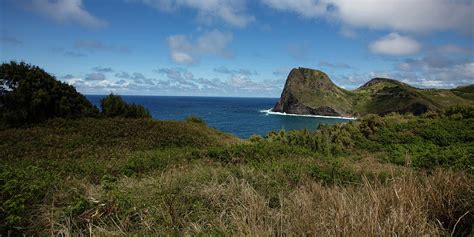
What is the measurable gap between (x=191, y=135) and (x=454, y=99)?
102044 mm

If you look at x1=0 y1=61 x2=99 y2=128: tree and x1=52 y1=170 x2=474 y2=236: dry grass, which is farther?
x1=0 y1=61 x2=99 y2=128: tree

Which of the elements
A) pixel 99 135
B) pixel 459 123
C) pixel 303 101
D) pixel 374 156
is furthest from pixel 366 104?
pixel 99 135

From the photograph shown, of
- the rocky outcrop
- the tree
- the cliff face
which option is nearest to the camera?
the tree

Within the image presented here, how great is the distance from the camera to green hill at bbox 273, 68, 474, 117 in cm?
9356

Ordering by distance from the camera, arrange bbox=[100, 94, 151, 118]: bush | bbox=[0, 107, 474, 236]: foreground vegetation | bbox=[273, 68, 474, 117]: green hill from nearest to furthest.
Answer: bbox=[0, 107, 474, 236]: foreground vegetation, bbox=[100, 94, 151, 118]: bush, bbox=[273, 68, 474, 117]: green hill

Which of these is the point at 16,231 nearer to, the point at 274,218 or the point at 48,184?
the point at 48,184

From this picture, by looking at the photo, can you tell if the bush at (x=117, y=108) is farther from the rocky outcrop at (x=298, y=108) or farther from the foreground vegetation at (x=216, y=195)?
the rocky outcrop at (x=298, y=108)

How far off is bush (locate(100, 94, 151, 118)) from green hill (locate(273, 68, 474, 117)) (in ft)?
279

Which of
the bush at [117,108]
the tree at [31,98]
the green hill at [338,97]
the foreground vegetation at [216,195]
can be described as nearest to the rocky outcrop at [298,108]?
the green hill at [338,97]

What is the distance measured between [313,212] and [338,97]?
113 metres

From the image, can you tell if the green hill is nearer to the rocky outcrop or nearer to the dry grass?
the rocky outcrop

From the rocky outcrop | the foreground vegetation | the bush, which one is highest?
the bush

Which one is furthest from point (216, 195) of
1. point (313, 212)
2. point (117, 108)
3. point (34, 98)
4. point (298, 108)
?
point (298, 108)

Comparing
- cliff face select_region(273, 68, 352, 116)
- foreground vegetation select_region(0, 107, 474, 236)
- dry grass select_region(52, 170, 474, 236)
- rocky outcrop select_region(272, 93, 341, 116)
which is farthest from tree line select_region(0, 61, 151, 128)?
cliff face select_region(273, 68, 352, 116)
